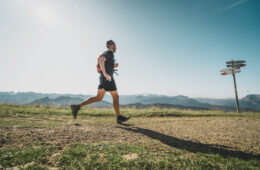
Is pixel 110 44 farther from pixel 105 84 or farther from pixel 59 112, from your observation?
pixel 59 112

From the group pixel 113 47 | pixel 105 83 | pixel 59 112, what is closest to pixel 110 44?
pixel 113 47

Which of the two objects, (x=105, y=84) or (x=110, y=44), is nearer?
(x=105, y=84)

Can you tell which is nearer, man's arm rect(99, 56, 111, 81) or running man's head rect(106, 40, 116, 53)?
man's arm rect(99, 56, 111, 81)

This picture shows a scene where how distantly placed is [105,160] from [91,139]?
2.96ft

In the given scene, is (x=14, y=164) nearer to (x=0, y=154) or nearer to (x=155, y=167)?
(x=0, y=154)

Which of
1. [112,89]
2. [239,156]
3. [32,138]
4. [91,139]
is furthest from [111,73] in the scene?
[239,156]

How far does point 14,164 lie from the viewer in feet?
4.81

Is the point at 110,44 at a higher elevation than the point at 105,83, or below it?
higher

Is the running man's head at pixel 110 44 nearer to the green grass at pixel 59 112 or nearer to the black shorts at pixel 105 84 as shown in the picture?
the black shorts at pixel 105 84

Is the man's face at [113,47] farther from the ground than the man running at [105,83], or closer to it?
farther from the ground

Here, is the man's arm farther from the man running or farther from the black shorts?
the black shorts

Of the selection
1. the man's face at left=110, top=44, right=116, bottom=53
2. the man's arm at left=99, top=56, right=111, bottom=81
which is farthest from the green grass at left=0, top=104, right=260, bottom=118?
the man's face at left=110, top=44, right=116, bottom=53

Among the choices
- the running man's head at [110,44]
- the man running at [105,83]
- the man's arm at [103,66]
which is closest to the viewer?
the man's arm at [103,66]

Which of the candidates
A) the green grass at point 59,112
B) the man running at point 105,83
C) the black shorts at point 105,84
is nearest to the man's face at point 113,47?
the man running at point 105,83
